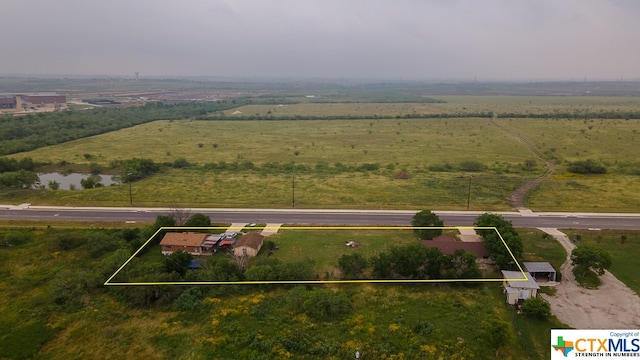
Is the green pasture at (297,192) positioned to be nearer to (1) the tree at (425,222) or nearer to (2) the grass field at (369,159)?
(2) the grass field at (369,159)

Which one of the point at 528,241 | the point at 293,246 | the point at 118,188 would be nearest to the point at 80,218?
the point at 118,188

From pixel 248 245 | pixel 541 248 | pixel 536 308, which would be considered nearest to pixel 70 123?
pixel 248 245

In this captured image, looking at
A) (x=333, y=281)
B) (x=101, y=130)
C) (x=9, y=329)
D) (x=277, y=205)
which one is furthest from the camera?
(x=101, y=130)

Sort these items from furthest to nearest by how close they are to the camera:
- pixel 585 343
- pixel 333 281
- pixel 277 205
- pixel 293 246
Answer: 1. pixel 277 205
2. pixel 293 246
3. pixel 333 281
4. pixel 585 343

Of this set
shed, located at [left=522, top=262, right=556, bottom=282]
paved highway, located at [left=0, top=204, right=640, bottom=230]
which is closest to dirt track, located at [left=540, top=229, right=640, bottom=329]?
shed, located at [left=522, top=262, right=556, bottom=282]

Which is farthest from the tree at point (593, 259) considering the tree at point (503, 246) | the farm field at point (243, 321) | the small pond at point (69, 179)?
the small pond at point (69, 179)

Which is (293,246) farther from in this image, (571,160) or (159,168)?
(571,160)
